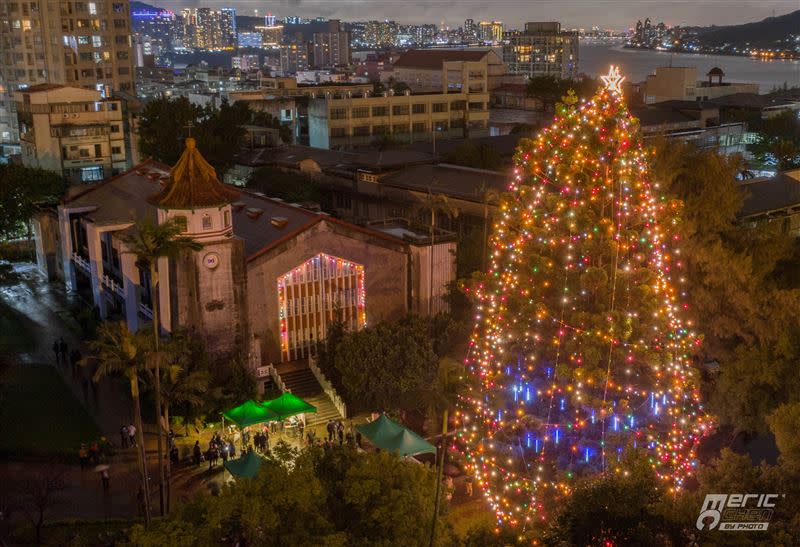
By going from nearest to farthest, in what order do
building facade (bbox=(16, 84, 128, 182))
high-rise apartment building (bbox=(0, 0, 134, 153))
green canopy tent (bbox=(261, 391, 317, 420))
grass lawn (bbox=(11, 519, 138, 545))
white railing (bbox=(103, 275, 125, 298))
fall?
grass lawn (bbox=(11, 519, 138, 545)), green canopy tent (bbox=(261, 391, 317, 420)), white railing (bbox=(103, 275, 125, 298)), building facade (bbox=(16, 84, 128, 182)), high-rise apartment building (bbox=(0, 0, 134, 153))

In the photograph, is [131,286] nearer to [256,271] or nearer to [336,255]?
[256,271]

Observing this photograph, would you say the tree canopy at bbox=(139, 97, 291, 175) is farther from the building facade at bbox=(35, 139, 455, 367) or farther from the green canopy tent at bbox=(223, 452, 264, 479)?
the green canopy tent at bbox=(223, 452, 264, 479)

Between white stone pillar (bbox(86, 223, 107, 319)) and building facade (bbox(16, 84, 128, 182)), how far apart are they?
2918 centimetres

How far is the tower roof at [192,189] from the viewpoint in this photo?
30375 millimetres

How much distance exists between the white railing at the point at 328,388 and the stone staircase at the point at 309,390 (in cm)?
12

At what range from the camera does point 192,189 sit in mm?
30578

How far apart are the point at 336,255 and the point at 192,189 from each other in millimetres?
6513

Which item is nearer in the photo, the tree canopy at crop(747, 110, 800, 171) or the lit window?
the lit window

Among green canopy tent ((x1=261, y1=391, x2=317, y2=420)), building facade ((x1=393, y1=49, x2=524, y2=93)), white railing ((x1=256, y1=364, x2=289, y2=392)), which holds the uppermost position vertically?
building facade ((x1=393, y1=49, x2=524, y2=93))

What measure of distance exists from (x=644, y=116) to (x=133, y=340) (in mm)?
65938

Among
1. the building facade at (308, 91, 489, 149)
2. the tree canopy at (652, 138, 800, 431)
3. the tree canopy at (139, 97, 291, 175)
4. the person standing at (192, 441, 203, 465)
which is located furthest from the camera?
the building facade at (308, 91, 489, 149)

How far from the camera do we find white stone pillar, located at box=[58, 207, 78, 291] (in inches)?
1721

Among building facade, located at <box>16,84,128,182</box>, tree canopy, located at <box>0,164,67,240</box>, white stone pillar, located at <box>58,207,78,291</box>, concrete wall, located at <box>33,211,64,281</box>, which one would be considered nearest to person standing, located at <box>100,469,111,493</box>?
white stone pillar, located at <box>58,207,78,291</box>

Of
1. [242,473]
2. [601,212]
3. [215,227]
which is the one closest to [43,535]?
[242,473]
